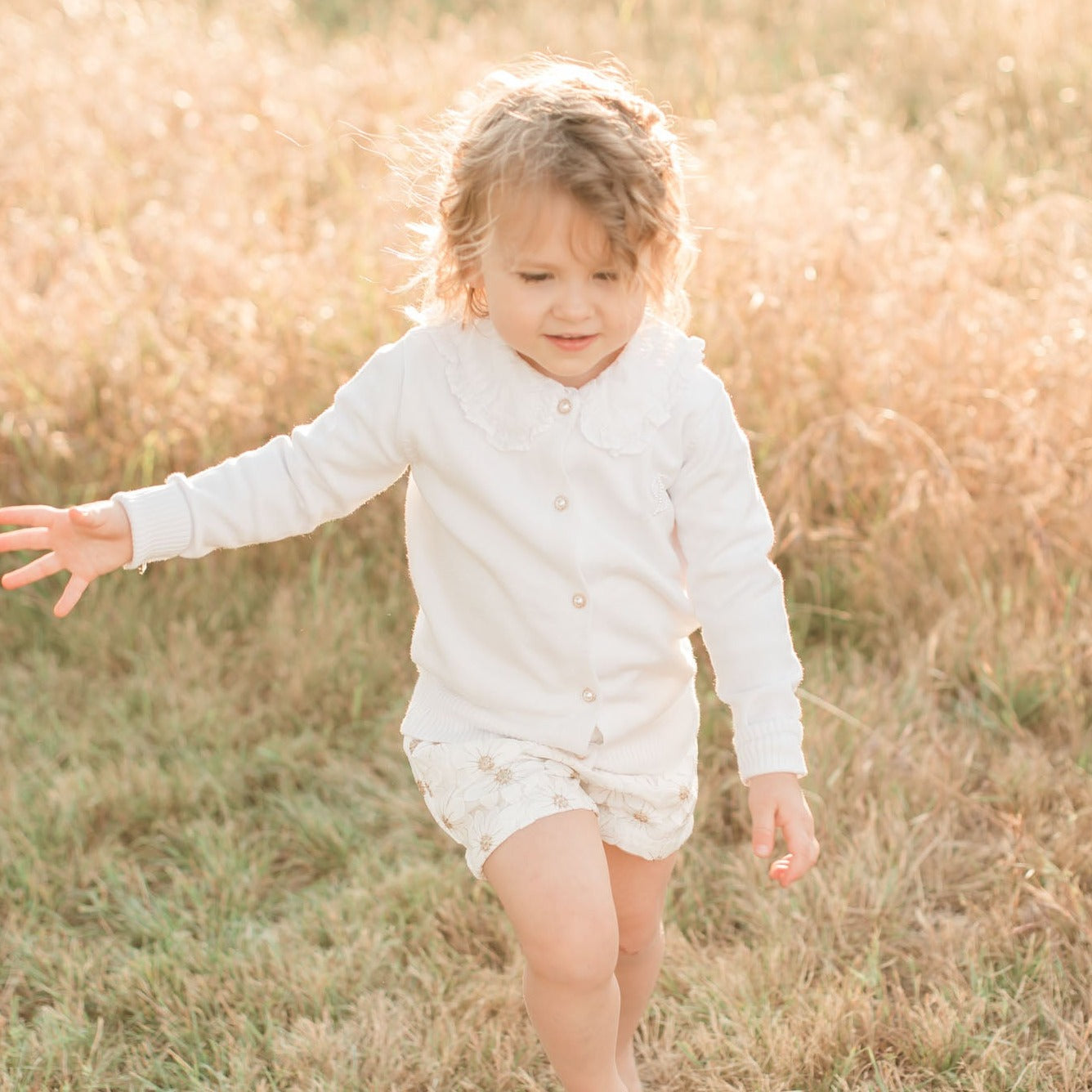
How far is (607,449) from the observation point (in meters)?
2.21

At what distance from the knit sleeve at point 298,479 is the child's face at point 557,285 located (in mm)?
242

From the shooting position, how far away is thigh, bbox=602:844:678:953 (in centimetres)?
238

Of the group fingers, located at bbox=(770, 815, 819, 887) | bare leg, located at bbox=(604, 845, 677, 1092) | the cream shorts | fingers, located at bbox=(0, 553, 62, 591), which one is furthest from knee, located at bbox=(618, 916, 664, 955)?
fingers, located at bbox=(0, 553, 62, 591)

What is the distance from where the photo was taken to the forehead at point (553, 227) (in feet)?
6.68

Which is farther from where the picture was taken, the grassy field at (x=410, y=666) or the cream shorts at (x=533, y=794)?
the grassy field at (x=410, y=666)

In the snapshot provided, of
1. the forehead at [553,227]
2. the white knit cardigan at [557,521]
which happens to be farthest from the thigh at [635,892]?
the forehead at [553,227]

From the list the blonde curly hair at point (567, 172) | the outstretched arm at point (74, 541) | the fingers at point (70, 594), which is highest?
the blonde curly hair at point (567, 172)

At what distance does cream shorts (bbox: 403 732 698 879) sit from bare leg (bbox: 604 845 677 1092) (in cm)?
5

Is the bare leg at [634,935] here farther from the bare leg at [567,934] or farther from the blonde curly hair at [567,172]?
the blonde curly hair at [567,172]

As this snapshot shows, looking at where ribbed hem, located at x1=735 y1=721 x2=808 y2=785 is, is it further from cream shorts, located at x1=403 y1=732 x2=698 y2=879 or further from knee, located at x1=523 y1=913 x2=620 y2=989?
knee, located at x1=523 y1=913 x2=620 y2=989

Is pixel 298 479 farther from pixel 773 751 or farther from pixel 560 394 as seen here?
pixel 773 751

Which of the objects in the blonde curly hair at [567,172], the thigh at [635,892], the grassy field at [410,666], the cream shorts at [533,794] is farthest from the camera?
the grassy field at [410,666]

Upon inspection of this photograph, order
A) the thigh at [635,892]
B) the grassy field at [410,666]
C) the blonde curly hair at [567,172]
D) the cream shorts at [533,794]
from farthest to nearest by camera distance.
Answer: the grassy field at [410,666], the thigh at [635,892], the cream shorts at [533,794], the blonde curly hair at [567,172]

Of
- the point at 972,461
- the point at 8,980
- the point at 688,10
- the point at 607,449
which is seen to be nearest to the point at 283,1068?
the point at 8,980
